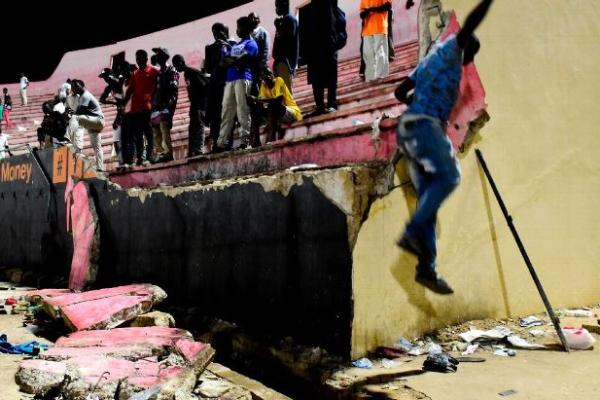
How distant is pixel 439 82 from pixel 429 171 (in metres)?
0.44

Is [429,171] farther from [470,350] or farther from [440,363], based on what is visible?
[470,350]

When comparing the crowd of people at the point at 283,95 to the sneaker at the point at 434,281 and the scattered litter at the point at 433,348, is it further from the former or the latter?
the scattered litter at the point at 433,348

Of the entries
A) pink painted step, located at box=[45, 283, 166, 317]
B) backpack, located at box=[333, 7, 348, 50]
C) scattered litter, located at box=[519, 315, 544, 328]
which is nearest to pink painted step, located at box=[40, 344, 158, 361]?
pink painted step, located at box=[45, 283, 166, 317]

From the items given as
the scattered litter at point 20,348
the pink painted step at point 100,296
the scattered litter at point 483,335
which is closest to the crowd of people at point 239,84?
the pink painted step at point 100,296

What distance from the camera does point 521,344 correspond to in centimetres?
364

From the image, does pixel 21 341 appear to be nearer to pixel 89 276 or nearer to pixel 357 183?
pixel 89 276

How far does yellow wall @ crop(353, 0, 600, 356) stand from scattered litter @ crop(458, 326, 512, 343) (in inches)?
6.6

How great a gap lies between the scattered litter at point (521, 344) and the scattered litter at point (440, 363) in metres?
0.61

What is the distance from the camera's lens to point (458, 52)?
8.82ft

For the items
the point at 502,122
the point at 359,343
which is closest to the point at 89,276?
the point at 359,343

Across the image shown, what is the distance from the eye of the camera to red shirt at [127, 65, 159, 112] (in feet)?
21.3

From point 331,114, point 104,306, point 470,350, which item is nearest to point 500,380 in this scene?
point 470,350

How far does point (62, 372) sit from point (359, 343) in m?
1.80

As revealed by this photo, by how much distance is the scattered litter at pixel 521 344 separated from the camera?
363 cm
